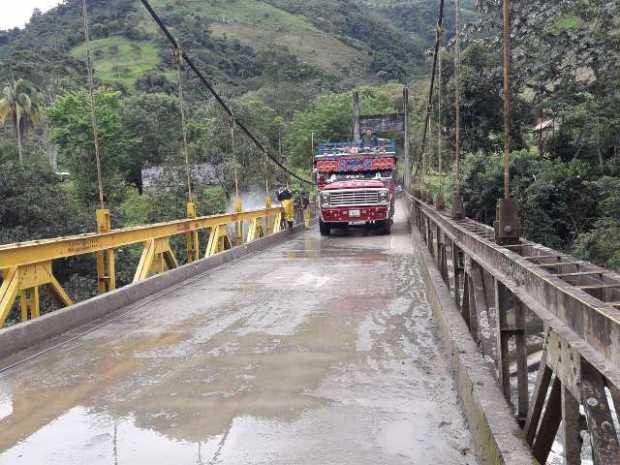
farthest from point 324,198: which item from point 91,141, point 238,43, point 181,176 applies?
point 238,43

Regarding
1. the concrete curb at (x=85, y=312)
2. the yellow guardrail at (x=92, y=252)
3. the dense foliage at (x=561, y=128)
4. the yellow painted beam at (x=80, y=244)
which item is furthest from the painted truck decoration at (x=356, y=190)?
the yellow painted beam at (x=80, y=244)

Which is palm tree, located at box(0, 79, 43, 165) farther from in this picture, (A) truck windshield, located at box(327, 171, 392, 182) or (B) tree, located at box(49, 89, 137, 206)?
(A) truck windshield, located at box(327, 171, 392, 182)

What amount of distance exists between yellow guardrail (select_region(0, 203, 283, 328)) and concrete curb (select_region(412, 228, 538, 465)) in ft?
14.7

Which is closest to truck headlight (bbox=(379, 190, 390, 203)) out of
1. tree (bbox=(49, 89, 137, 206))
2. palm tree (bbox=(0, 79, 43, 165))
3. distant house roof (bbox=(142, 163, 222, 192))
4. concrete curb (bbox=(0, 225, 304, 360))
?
concrete curb (bbox=(0, 225, 304, 360))

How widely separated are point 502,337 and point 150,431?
2.43 m

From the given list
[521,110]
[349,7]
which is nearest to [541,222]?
[521,110]

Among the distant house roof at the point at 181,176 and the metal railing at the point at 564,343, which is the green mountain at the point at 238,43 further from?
the metal railing at the point at 564,343

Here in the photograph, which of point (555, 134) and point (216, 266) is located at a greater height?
point (555, 134)

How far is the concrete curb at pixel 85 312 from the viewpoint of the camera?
6.79 m

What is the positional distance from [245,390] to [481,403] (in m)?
1.98

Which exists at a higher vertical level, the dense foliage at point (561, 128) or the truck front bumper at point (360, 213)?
the dense foliage at point (561, 128)

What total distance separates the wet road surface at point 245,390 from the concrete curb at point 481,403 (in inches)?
Result: 5.3

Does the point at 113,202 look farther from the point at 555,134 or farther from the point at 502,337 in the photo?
the point at 502,337

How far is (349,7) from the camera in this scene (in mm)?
191375
